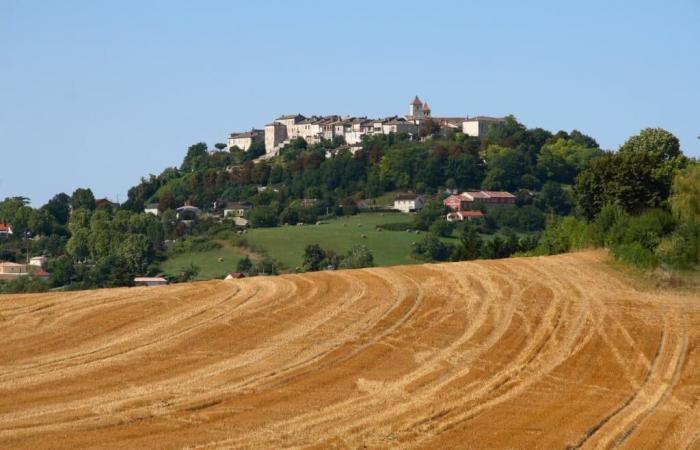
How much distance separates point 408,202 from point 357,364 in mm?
155266

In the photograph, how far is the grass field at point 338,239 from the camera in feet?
439

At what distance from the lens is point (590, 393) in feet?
99.3

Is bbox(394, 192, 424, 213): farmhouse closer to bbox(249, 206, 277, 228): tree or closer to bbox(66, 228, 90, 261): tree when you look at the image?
bbox(249, 206, 277, 228): tree

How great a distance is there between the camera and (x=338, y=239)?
142250mm

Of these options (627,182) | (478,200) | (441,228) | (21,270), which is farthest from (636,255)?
(478,200)

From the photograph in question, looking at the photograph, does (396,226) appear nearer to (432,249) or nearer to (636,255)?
(432,249)

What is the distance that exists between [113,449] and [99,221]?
164330 mm

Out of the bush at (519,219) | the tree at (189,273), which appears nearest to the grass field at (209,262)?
the tree at (189,273)

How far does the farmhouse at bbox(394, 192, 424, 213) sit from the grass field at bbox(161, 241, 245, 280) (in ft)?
118

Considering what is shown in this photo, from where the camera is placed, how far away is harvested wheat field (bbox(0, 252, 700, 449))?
82.2 ft

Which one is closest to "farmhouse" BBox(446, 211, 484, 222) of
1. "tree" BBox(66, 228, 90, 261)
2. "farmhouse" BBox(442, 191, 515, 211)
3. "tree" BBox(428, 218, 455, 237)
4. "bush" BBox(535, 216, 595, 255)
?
"farmhouse" BBox(442, 191, 515, 211)

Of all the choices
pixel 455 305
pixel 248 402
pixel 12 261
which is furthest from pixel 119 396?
pixel 12 261

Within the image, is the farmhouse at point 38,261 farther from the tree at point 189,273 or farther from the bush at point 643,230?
the bush at point 643,230

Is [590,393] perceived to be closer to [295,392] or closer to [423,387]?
[423,387]
